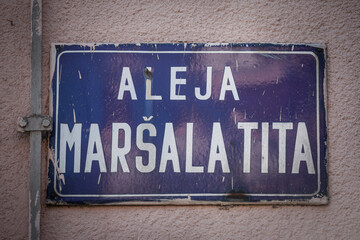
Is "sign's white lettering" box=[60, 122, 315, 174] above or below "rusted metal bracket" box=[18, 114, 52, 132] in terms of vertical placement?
below

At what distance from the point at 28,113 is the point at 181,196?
0.64 m

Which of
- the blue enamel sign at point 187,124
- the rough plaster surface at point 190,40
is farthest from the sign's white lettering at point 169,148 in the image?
the rough plaster surface at point 190,40

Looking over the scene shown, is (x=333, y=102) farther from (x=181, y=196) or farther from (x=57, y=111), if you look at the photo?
(x=57, y=111)

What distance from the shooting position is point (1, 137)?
3.26ft

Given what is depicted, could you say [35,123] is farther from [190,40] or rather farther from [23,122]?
[190,40]

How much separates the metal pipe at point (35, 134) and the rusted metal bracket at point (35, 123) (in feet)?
0.05

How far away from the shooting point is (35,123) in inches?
38.5

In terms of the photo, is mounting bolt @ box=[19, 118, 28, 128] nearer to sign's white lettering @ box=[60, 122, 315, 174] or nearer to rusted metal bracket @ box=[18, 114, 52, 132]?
rusted metal bracket @ box=[18, 114, 52, 132]

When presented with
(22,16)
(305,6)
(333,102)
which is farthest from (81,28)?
(333,102)

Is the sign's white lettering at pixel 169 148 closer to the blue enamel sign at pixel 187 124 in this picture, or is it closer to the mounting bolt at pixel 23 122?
the blue enamel sign at pixel 187 124

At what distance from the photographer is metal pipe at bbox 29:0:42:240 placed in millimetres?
960

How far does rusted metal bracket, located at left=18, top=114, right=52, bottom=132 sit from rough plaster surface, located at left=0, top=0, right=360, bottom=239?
4cm

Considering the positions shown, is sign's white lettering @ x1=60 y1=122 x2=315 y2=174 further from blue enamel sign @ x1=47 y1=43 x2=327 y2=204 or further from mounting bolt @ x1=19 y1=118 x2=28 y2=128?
mounting bolt @ x1=19 y1=118 x2=28 y2=128

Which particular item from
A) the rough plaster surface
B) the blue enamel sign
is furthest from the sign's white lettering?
the rough plaster surface
